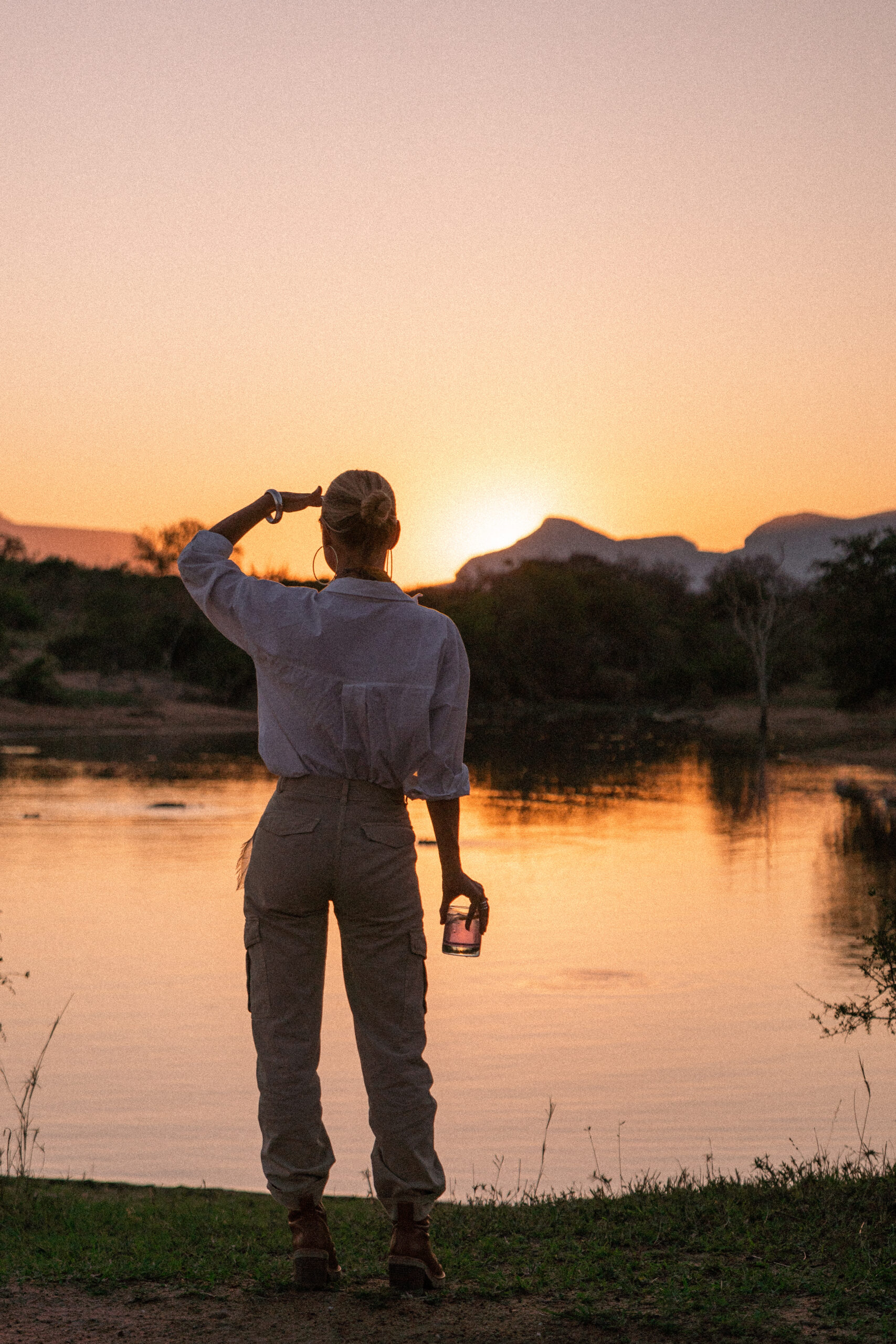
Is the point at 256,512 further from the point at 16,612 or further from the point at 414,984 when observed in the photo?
the point at 16,612

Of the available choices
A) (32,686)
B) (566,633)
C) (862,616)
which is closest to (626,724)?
(862,616)

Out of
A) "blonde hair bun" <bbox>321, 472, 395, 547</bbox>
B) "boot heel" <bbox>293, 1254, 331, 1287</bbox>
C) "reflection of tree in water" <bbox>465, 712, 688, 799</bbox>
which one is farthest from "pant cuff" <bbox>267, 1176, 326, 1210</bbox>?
"reflection of tree in water" <bbox>465, 712, 688, 799</bbox>

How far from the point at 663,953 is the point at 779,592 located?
6080cm

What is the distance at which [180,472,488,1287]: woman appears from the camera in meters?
3.21

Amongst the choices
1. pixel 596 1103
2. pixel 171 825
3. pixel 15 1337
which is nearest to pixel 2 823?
pixel 171 825

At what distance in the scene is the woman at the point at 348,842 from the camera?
3205mm

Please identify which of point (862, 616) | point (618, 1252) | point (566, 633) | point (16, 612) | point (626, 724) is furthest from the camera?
point (566, 633)

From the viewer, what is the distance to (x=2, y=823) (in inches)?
854

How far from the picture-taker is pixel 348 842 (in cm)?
318

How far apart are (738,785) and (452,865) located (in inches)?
1147

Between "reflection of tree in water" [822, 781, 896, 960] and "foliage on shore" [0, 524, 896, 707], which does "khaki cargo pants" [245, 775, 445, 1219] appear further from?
"foliage on shore" [0, 524, 896, 707]

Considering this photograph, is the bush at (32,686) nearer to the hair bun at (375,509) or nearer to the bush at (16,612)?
the bush at (16,612)

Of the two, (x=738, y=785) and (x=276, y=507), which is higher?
(x=276, y=507)

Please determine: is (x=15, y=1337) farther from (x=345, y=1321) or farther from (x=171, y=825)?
(x=171, y=825)
